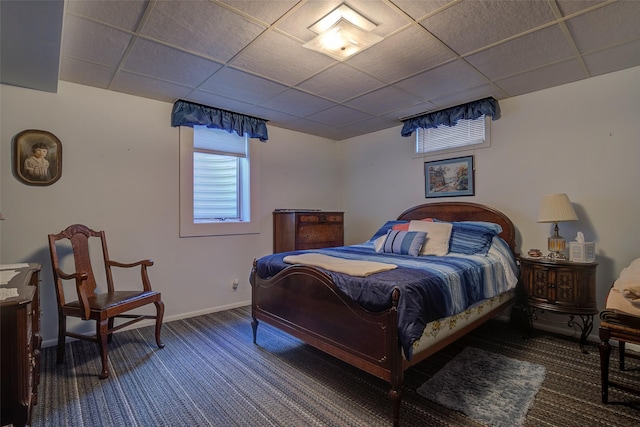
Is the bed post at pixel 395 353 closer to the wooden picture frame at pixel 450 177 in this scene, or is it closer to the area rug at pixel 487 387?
the area rug at pixel 487 387

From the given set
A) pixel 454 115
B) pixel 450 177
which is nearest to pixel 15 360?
pixel 450 177

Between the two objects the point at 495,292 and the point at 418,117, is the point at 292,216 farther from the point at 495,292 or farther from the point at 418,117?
the point at 495,292

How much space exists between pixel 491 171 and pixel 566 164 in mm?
688

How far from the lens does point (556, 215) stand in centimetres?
279

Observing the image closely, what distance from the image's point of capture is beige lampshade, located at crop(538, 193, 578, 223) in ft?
9.05

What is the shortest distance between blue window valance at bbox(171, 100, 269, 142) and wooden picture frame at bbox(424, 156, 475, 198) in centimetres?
227

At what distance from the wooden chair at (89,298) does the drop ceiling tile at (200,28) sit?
1.82m

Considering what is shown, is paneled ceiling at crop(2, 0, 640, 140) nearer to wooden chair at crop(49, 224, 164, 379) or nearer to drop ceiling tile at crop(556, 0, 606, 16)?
drop ceiling tile at crop(556, 0, 606, 16)

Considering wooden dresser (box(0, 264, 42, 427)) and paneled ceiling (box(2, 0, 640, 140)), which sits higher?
paneled ceiling (box(2, 0, 640, 140))

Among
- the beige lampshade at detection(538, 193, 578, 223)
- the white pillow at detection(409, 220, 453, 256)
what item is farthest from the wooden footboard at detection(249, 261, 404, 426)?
the beige lampshade at detection(538, 193, 578, 223)

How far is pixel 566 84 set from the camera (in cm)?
304

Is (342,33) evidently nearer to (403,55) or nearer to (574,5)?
(403,55)

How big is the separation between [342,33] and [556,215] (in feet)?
8.00

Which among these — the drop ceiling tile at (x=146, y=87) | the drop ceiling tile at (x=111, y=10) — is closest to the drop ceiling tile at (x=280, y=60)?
the drop ceiling tile at (x=111, y=10)
